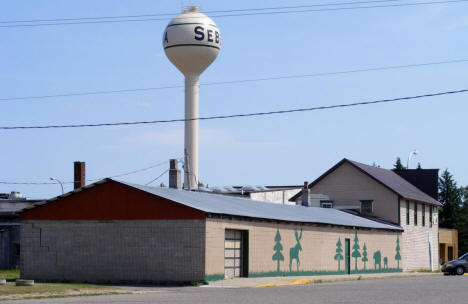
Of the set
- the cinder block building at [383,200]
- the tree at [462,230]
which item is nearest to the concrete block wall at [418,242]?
the cinder block building at [383,200]

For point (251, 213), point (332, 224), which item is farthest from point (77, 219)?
point (332, 224)

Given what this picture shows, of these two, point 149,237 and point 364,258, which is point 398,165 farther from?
point 149,237

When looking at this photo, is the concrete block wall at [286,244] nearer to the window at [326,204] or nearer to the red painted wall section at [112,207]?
the red painted wall section at [112,207]

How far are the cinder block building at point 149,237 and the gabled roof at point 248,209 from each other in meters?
0.13

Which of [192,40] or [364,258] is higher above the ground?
[192,40]

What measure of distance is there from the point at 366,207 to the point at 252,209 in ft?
75.0

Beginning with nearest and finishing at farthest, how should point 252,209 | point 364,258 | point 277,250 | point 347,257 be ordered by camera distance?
point 277,250 → point 252,209 → point 347,257 → point 364,258

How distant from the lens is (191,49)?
→ 59969 millimetres

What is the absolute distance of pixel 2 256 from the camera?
5050 centimetres

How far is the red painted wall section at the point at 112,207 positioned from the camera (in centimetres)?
3284

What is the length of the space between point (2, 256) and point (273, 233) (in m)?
20.8

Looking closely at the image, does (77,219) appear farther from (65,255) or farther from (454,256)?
(454,256)

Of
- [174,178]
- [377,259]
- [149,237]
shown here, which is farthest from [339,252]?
[149,237]

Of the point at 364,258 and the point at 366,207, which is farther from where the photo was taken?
the point at 366,207
